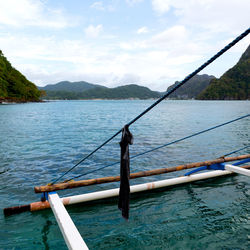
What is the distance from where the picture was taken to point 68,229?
4535mm

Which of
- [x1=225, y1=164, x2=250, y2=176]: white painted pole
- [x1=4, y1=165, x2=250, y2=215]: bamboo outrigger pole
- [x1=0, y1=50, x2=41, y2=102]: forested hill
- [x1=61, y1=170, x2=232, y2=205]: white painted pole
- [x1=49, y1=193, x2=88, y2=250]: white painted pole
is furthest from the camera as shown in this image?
[x1=0, y1=50, x2=41, y2=102]: forested hill

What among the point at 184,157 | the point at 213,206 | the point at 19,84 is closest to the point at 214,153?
the point at 184,157

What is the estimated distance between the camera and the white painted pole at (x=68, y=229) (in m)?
4.02

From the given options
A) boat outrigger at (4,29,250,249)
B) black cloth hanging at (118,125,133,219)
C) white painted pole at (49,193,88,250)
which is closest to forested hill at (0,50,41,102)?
boat outrigger at (4,29,250,249)

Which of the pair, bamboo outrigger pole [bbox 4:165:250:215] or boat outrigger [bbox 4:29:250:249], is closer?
boat outrigger [bbox 4:29:250:249]

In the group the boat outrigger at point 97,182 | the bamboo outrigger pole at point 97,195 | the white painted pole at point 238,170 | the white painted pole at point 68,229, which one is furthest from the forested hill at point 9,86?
the white painted pole at point 238,170

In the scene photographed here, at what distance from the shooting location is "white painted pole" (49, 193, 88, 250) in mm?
4016

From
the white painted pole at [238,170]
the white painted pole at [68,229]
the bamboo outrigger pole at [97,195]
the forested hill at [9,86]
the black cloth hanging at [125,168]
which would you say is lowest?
the bamboo outrigger pole at [97,195]

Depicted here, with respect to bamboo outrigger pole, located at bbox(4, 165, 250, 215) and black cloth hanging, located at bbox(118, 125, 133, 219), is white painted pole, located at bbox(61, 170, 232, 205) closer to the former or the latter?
bamboo outrigger pole, located at bbox(4, 165, 250, 215)

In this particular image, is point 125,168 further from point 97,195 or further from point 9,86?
point 9,86

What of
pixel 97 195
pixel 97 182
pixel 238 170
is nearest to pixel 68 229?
pixel 97 182

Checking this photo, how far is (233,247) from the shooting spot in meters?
5.32

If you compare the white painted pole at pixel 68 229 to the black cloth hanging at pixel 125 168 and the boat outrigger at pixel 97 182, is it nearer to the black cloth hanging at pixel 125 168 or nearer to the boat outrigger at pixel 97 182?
the boat outrigger at pixel 97 182

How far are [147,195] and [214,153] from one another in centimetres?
965
